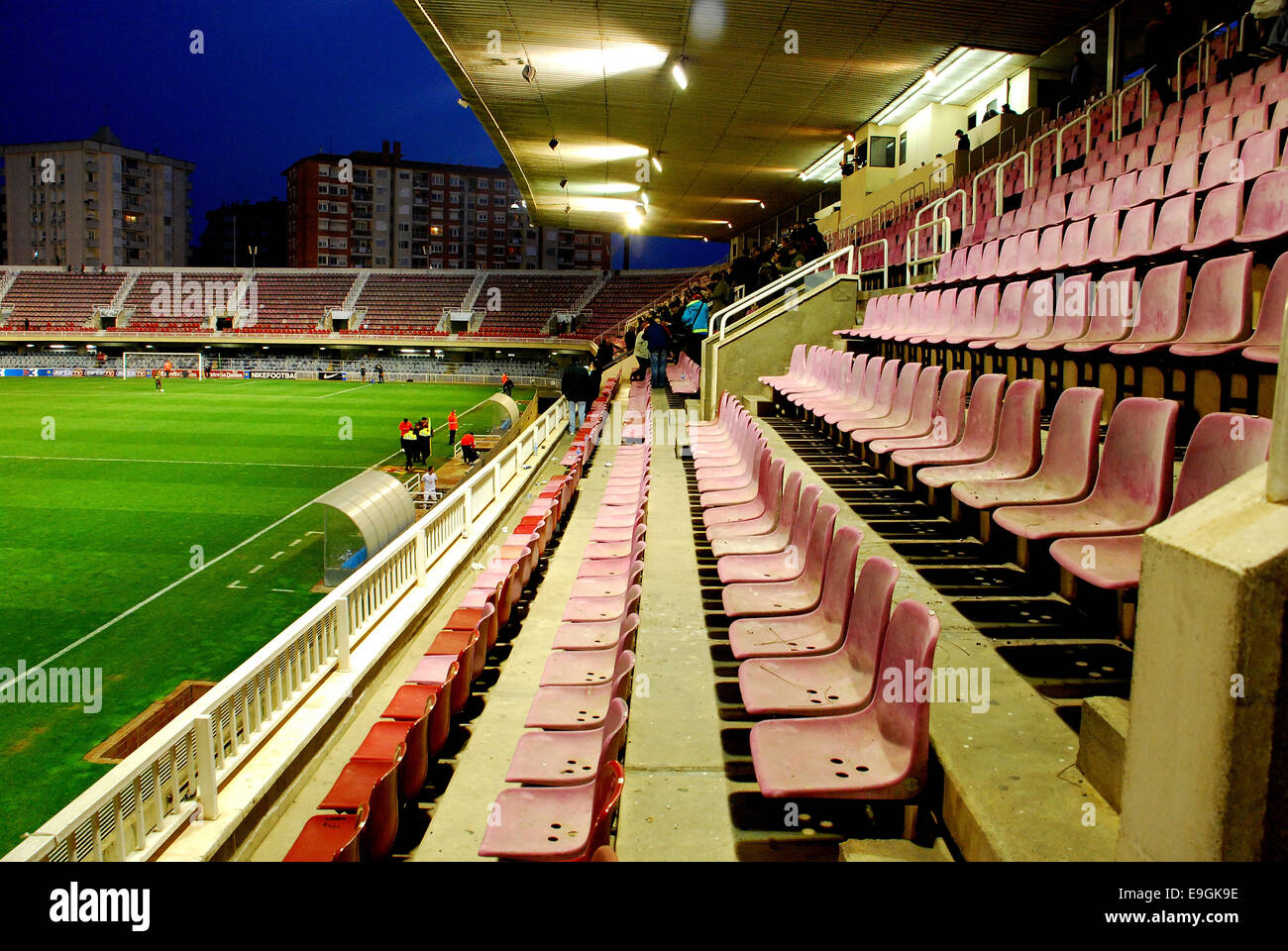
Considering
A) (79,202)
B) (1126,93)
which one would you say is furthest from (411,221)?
(1126,93)

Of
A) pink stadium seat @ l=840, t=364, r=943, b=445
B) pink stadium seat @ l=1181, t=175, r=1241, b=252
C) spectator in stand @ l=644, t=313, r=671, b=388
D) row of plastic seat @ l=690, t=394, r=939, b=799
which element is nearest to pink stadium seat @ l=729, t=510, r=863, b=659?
row of plastic seat @ l=690, t=394, r=939, b=799

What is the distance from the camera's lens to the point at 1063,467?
130 inches

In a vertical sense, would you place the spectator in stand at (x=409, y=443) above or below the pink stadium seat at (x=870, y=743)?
below

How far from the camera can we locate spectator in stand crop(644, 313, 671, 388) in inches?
588

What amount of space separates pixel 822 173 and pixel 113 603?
22276 mm

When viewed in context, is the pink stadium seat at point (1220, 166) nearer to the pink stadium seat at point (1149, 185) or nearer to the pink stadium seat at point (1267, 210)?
the pink stadium seat at point (1149, 185)

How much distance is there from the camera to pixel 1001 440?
388cm

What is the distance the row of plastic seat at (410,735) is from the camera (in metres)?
3.52

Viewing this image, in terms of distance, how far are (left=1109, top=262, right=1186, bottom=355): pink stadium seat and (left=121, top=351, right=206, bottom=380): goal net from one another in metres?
44.4

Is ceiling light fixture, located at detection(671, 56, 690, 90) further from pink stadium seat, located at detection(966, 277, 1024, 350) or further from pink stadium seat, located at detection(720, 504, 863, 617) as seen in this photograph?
pink stadium seat, located at detection(720, 504, 863, 617)

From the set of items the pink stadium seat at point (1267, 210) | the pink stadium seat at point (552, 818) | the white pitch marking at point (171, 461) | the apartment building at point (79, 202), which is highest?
the apartment building at point (79, 202)

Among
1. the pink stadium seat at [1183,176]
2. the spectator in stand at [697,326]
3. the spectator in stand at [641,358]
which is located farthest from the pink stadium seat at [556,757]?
the spectator in stand at [641,358]

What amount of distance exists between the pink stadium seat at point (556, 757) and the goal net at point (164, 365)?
4340 centimetres
